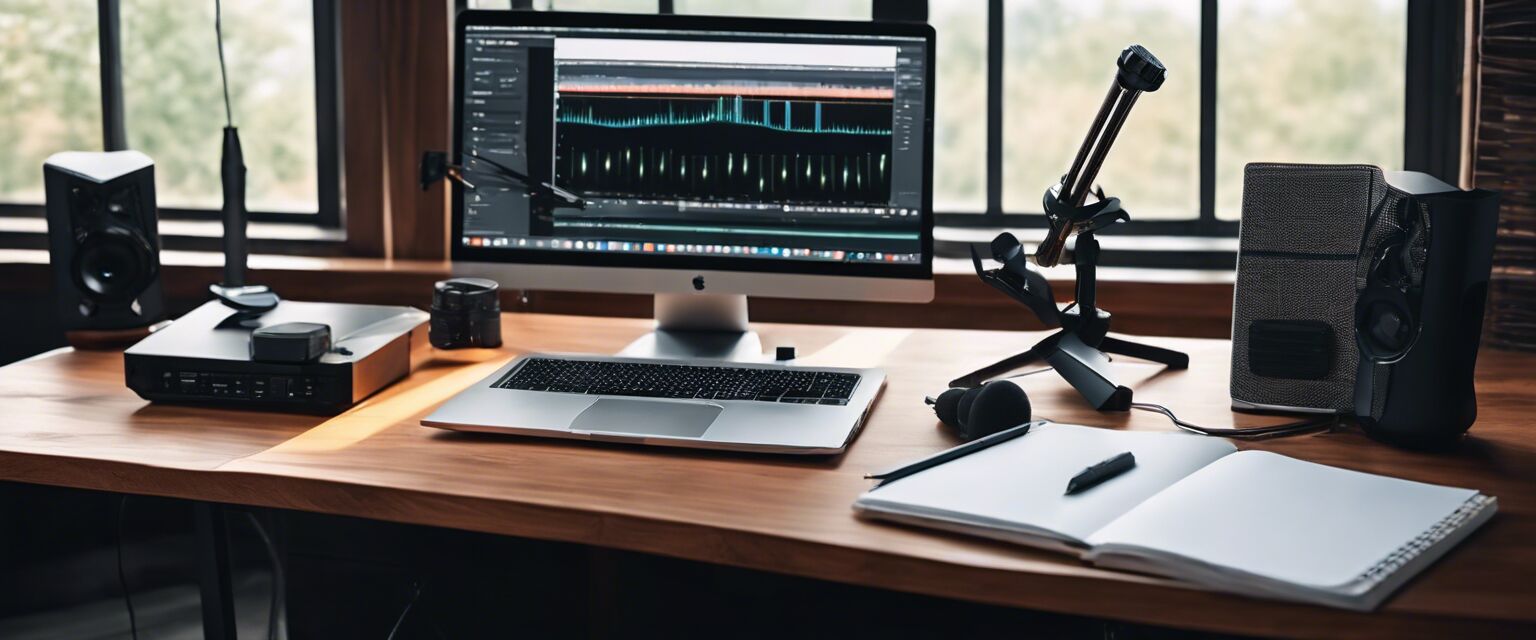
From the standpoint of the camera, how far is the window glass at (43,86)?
2.90 meters

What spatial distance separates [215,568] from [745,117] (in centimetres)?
91

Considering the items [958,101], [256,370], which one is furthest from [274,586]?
→ [958,101]

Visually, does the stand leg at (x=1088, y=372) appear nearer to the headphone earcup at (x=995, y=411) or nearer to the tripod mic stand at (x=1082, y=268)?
the tripod mic stand at (x=1082, y=268)

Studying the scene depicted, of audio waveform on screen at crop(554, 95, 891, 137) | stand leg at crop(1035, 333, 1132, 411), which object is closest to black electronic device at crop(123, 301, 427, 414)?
audio waveform on screen at crop(554, 95, 891, 137)

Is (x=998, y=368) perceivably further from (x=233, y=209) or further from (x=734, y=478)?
(x=233, y=209)

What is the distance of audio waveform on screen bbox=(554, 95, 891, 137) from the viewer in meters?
1.74

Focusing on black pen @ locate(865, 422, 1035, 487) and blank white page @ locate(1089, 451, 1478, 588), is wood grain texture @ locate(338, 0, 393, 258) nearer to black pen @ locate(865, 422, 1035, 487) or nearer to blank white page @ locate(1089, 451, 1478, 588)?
black pen @ locate(865, 422, 1035, 487)

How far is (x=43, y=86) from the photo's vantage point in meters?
2.96

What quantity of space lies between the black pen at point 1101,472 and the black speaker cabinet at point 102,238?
4.54ft

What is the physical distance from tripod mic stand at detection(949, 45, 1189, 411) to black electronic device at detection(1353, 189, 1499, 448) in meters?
0.28

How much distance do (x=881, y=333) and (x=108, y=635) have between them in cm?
157

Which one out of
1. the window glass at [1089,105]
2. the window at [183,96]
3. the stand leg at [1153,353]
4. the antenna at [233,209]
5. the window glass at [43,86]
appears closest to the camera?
the stand leg at [1153,353]

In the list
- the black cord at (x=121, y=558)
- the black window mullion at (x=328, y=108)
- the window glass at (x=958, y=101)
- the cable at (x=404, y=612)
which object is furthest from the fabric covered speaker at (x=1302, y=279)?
the black cord at (x=121, y=558)

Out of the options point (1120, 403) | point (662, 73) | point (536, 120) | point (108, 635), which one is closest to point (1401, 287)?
point (1120, 403)
